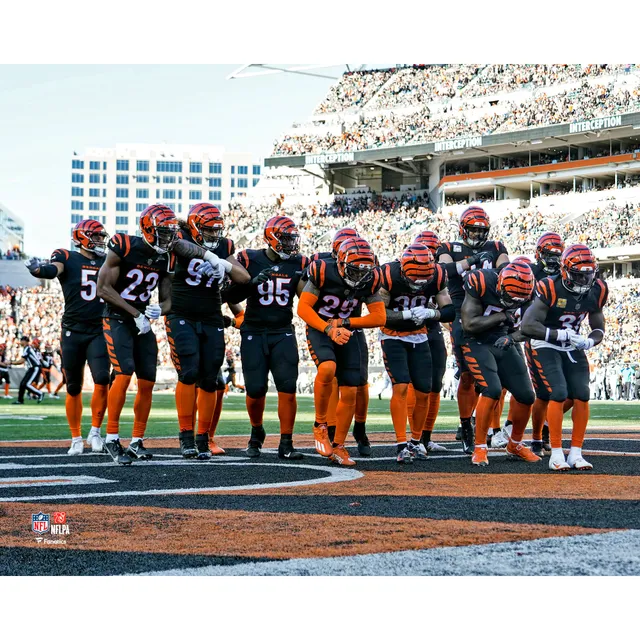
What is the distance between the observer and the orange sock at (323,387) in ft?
21.3

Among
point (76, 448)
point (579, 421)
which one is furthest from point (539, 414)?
point (76, 448)

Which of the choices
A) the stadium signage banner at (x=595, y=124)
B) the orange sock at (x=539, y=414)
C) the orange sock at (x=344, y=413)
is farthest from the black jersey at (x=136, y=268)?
the stadium signage banner at (x=595, y=124)

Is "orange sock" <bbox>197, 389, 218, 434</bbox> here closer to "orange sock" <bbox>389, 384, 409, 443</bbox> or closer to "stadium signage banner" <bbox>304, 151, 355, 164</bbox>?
"orange sock" <bbox>389, 384, 409, 443</bbox>

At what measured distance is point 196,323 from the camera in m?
6.80

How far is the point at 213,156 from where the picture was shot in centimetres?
8950

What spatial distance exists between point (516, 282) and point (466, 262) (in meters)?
1.39

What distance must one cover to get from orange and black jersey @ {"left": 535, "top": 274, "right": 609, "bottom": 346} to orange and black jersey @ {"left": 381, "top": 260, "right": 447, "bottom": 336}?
904 millimetres

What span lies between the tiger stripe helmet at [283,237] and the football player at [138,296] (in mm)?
492

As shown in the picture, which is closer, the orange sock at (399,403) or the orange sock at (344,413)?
the orange sock at (344,413)

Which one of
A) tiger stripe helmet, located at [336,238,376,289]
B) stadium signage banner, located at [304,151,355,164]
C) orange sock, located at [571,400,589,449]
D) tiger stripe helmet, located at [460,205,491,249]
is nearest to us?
orange sock, located at [571,400,589,449]

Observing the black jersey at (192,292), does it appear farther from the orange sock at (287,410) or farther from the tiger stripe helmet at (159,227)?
the orange sock at (287,410)

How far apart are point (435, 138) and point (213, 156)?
174 ft

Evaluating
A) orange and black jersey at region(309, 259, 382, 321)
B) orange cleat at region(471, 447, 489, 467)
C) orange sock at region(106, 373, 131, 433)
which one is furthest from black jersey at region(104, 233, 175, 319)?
orange cleat at region(471, 447, 489, 467)

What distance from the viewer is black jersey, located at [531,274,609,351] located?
20.7 ft
